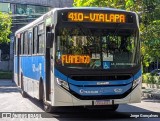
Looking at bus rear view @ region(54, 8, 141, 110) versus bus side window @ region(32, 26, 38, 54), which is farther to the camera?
bus side window @ region(32, 26, 38, 54)

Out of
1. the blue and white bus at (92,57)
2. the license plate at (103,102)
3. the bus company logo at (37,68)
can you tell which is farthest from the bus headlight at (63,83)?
the bus company logo at (37,68)

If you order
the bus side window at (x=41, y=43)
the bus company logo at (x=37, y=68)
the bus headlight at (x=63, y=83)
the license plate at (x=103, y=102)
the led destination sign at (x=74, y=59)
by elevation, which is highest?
the bus side window at (x=41, y=43)

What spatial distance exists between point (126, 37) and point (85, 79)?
6.01 feet

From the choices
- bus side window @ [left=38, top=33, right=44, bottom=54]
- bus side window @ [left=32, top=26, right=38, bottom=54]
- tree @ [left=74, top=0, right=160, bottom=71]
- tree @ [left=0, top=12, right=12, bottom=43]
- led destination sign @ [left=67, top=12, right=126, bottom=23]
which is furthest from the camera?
tree @ [left=0, top=12, right=12, bottom=43]

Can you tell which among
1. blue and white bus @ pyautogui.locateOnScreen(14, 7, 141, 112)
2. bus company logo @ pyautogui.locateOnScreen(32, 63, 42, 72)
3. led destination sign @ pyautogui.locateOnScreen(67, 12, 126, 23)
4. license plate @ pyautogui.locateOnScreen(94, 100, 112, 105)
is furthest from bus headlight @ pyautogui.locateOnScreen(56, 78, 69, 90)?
bus company logo @ pyautogui.locateOnScreen(32, 63, 42, 72)

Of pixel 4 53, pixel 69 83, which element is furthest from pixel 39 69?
pixel 4 53

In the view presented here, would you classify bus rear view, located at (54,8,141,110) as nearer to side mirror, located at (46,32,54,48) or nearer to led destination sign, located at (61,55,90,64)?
led destination sign, located at (61,55,90,64)

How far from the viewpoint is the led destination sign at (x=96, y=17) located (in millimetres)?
12383

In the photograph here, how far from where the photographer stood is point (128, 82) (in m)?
12.5

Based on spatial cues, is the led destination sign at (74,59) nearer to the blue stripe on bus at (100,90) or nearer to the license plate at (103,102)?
the blue stripe on bus at (100,90)

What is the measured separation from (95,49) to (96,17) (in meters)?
0.99

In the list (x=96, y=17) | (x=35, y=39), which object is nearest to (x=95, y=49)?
(x=96, y=17)

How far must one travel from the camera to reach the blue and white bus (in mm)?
12078

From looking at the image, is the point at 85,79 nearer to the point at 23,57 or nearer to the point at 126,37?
the point at 126,37
